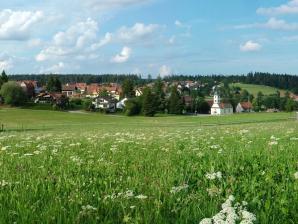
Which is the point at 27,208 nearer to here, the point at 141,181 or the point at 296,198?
the point at 141,181

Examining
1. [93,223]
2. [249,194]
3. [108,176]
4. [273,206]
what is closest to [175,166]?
[108,176]

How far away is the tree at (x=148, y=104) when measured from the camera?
543ft

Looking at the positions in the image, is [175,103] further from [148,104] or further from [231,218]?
[231,218]

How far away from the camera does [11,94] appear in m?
171

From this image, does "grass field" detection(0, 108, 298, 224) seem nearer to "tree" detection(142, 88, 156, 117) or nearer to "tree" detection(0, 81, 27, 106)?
"tree" detection(142, 88, 156, 117)

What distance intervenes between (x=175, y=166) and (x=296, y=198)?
316 cm

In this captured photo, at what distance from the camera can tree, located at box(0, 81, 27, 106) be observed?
560ft

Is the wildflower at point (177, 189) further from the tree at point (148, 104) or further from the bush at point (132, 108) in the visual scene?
the bush at point (132, 108)

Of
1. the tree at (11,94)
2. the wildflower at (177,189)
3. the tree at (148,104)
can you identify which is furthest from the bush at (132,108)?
the wildflower at (177,189)

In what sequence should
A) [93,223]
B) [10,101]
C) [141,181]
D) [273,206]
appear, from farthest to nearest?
[10,101]
[141,181]
[273,206]
[93,223]

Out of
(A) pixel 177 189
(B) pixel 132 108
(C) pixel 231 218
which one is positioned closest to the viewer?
(C) pixel 231 218

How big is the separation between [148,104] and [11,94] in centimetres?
4933

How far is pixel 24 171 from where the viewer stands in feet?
28.8

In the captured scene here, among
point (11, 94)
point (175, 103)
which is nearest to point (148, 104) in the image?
point (175, 103)
